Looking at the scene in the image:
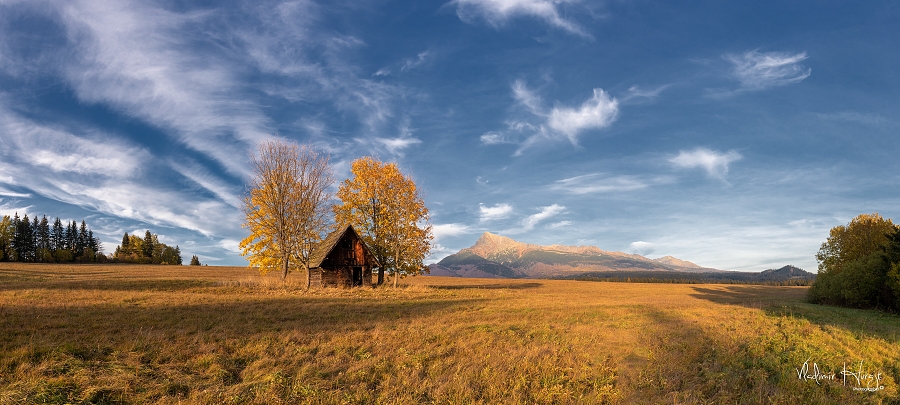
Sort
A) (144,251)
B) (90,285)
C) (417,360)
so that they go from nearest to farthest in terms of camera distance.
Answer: (417,360)
(90,285)
(144,251)

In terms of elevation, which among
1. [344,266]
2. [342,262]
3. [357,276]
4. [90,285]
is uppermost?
[342,262]

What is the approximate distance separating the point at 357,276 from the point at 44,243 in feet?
482

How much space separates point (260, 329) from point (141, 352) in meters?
4.72

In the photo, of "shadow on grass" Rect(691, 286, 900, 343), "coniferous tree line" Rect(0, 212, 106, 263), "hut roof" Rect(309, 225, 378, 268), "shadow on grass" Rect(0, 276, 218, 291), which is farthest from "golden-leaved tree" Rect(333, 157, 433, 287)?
"coniferous tree line" Rect(0, 212, 106, 263)

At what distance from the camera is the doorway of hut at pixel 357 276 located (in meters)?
42.1

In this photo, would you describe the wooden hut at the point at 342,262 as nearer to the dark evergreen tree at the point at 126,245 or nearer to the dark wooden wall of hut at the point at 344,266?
the dark wooden wall of hut at the point at 344,266

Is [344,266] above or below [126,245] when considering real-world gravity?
below

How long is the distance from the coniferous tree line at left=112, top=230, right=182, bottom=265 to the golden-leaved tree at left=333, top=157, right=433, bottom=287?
122 metres

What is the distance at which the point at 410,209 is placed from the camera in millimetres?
Answer: 42000

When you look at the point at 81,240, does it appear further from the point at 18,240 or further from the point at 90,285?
the point at 90,285

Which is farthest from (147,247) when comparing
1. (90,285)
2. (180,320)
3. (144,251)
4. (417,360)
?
(417,360)

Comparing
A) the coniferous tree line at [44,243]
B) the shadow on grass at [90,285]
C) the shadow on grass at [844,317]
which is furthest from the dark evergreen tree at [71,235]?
the shadow on grass at [844,317]

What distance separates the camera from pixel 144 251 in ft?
430

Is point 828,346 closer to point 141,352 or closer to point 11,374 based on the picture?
point 141,352
